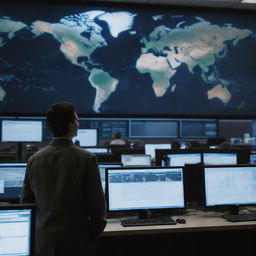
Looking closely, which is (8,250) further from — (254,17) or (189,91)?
(254,17)

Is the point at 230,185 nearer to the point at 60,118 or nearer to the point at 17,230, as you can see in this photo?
the point at 60,118

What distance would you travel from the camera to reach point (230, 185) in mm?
2510

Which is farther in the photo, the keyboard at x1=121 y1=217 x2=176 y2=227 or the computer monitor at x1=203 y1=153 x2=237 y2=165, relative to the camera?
the computer monitor at x1=203 y1=153 x2=237 y2=165

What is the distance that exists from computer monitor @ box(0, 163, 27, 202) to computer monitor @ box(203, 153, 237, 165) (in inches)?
71.6

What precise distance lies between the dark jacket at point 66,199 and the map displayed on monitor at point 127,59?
11.9 ft

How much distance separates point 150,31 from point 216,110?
169 centimetres

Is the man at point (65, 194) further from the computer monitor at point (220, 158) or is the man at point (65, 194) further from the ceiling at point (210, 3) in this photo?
the ceiling at point (210, 3)

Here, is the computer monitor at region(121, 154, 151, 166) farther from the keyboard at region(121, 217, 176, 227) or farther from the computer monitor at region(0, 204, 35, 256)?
the computer monitor at region(0, 204, 35, 256)

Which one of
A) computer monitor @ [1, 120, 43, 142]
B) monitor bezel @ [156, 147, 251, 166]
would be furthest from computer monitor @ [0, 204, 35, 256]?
computer monitor @ [1, 120, 43, 142]

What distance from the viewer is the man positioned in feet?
5.54

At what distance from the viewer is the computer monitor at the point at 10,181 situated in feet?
8.27

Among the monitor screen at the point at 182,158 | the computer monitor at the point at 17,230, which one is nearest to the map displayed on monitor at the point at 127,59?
the monitor screen at the point at 182,158

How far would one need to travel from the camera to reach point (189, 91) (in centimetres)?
566

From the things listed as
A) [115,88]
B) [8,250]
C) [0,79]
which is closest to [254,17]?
[115,88]
